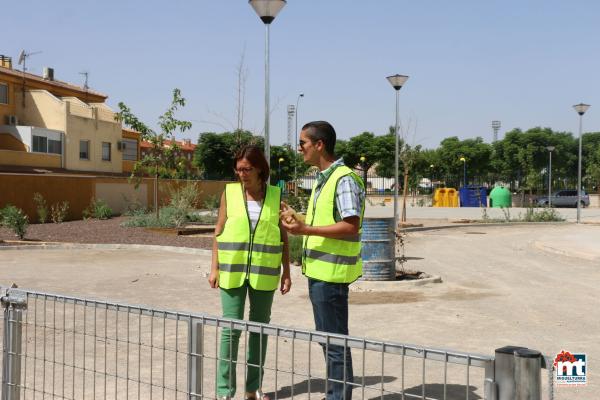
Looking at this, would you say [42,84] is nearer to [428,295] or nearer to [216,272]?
[428,295]

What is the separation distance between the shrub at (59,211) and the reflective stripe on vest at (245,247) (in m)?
23.1

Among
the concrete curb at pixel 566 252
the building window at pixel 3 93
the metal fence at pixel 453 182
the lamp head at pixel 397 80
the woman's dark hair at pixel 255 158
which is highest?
the building window at pixel 3 93

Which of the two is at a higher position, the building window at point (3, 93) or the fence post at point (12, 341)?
the building window at point (3, 93)

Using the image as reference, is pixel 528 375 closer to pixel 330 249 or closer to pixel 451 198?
pixel 330 249

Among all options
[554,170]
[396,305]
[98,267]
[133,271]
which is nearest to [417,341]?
[396,305]

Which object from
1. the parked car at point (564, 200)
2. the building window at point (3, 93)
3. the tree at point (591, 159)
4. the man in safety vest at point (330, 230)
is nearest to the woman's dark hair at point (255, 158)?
the man in safety vest at point (330, 230)

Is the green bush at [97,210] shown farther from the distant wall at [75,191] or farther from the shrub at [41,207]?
the shrub at [41,207]

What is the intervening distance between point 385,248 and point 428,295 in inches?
46.9

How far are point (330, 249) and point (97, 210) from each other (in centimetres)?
2574

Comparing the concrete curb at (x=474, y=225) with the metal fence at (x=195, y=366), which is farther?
the concrete curb at (x=474, y=225)

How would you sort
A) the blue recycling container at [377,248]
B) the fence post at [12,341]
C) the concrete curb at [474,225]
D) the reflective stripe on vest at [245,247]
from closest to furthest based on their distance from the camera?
the fence post at [12,341]
the reflective stripe on vest at [245,247]
the blue recycling container at [377,248]
the concrete curb at [474,225]

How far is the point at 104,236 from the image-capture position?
20.5 m

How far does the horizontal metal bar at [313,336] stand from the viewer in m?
2.23

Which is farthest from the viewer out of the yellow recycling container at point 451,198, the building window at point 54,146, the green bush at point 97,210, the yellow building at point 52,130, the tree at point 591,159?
the tree at point 591,159
